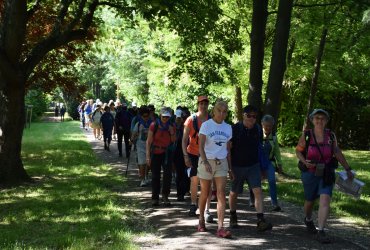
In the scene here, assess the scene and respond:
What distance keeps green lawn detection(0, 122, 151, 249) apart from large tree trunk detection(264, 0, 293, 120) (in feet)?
14.3

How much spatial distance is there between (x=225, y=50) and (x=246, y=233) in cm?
973

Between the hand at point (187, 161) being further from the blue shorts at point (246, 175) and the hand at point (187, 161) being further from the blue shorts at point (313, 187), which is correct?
the blue shorts at point (313, 187)

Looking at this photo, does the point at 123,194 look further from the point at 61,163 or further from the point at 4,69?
the point at 61,163

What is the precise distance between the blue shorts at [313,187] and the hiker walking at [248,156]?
0.65m

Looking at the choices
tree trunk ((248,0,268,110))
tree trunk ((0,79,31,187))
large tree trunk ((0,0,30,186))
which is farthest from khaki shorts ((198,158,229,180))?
tree trunk ((0,79,31,187))

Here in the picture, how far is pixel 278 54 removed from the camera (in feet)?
42.5

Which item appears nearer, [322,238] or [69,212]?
[322,238]

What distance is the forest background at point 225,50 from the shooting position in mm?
12195

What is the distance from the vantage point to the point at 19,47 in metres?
11.9

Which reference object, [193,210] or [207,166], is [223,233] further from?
[193,210]

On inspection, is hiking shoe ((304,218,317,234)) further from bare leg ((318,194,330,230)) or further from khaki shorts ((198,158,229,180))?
khaki shorts ((198,158,229,180))

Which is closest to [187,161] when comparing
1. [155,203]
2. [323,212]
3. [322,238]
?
[155,203]

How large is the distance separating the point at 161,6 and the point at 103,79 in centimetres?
5872

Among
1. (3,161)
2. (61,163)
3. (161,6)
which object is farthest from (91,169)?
(161,6)
